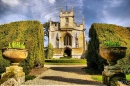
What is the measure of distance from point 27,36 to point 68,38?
39.7 meters

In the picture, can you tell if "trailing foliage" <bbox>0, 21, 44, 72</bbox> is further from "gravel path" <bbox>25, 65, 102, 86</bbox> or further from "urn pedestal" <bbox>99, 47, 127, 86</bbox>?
"urn pedestal" <bbox>99, 47, 127, 86</bbox>

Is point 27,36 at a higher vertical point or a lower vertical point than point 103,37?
higher

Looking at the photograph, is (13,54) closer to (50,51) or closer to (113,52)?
(113,52)

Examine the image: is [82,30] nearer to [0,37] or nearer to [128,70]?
[0,37]

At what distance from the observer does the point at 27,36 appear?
16875mm

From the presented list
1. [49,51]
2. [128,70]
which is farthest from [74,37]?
[128,70]

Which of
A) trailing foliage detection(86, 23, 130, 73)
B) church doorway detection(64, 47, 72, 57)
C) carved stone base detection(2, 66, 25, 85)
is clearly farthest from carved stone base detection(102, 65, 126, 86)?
church doorway detection(64, 47, 72, 57)

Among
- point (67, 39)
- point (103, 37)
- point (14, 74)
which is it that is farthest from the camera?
point (67, 39)

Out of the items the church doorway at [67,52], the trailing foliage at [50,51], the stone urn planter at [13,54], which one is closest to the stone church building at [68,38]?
the church doorway at [67,52]

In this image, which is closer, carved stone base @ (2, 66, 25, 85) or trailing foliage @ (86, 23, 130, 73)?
carved stone base @ (2, 66, 25, 85)

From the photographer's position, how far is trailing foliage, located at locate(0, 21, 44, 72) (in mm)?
16172

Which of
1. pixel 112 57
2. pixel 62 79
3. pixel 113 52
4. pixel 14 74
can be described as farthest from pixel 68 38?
pixel 14 74

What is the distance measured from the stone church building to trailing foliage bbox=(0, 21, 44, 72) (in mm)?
35934

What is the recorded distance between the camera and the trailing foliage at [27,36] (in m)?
16.2
